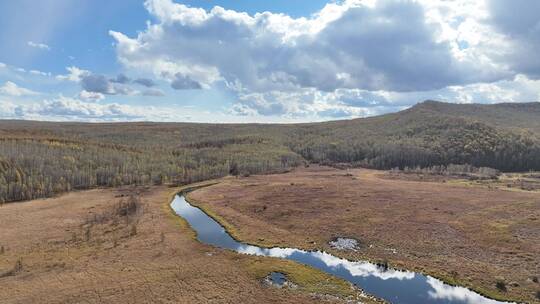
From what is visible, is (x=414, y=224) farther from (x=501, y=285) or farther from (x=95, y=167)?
(x=95, y=167)

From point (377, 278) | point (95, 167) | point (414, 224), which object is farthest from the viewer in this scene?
point (95, 167)

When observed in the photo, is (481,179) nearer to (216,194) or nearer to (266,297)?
(216,194)

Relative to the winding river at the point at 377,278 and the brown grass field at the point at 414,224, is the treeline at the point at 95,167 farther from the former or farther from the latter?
the winding river at the point at 377,278

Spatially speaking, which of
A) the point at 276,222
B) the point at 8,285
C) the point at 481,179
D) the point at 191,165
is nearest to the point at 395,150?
the point at 481,179

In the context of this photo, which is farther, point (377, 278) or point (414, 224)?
point (414, 224)

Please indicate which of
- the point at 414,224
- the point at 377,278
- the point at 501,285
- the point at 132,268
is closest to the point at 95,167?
the point at 132,268

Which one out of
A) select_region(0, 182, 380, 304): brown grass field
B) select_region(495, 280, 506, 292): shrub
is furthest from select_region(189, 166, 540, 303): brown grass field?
select_region(0, 182, 380, 304): brown grass field

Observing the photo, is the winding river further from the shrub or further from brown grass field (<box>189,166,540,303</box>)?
the shrub
